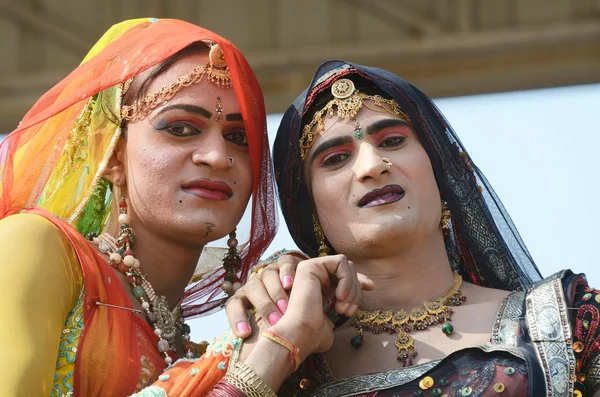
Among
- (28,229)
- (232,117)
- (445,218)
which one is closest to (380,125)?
(445,218)

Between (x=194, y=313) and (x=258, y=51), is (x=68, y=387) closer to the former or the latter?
(x=194, y=313)

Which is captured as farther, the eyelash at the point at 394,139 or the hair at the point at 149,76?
the hair at the point at 149,76

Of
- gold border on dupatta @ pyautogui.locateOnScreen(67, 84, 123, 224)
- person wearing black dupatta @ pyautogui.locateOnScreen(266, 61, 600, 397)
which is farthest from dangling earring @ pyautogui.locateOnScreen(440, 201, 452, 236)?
gold border on dupatta @ pyautogui.locateOnScreen(67, 84, 123, 224)

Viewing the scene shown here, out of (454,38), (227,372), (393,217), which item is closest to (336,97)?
(393,217)

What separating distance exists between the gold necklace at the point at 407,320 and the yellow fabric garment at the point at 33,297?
2.24ft

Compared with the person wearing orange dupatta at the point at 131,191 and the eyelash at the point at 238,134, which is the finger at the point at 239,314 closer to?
the person wearing orange dupatta at the point at 131,191

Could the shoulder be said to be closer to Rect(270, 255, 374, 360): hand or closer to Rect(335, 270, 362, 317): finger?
Rect(270, 255, 374, 360): hand

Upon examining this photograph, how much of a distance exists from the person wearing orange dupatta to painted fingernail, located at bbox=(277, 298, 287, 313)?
11.5 inches

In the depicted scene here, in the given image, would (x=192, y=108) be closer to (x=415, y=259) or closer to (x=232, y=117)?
(x=232, y=117)

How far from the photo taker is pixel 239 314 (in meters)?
3.74

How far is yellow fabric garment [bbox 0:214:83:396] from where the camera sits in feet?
11.9

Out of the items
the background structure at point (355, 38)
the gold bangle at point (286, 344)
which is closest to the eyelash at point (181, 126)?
the gold bangle at point (286, 344)

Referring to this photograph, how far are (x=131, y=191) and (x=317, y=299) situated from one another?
721 mm

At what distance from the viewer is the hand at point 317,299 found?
3.62 meters
